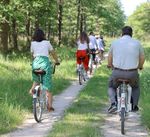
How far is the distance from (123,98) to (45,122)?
2.18 m

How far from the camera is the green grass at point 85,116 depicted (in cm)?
941

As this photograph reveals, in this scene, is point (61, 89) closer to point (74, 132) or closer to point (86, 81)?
point (86, 81)

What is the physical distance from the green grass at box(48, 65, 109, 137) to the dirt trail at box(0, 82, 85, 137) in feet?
0.72

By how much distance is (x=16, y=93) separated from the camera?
1322 centimetres

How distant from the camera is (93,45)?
24359mm

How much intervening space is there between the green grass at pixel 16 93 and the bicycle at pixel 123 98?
2.28 meters

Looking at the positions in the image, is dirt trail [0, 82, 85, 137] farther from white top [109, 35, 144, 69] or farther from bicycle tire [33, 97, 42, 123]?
white top [109, 35, 144, 69]

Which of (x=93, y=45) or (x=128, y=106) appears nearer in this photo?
(x=128, y=106)

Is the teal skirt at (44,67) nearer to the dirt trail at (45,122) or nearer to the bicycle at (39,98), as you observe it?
the bicycle at (39,98)

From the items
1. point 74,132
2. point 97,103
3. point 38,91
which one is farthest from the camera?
point 97,103

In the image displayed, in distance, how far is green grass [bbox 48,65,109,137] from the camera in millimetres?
9406

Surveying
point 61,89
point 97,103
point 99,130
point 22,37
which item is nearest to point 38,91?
point 99,130

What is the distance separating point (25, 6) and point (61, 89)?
1701 centimetres

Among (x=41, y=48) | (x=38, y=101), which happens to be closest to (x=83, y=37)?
(x=41, y=48)
